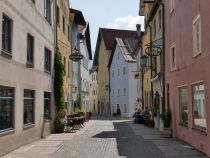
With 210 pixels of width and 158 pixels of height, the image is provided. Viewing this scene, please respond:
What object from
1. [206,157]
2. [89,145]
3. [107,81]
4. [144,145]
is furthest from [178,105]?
[107,81]

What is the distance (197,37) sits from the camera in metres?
15.8

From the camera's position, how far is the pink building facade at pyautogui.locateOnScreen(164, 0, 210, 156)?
14.2 metres

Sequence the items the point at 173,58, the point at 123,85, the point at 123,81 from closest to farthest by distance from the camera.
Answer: the point at 173,58 < the point at 123,81 < the point at 123,85

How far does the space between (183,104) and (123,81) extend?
42358 millimetres

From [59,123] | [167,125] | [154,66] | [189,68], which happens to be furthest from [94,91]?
[189,68]

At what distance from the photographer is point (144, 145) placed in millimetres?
17844

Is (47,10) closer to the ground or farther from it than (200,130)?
farther from it

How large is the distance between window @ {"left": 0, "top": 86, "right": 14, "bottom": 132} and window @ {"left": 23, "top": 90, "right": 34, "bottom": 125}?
2077mm

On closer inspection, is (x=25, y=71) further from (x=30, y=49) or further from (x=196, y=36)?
(x=196, y=36)

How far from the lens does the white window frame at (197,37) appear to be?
49.4 feet

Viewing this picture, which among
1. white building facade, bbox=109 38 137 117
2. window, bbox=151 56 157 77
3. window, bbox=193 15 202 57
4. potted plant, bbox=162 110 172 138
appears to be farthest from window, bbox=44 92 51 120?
white building facade, bbox=109 38 137 117

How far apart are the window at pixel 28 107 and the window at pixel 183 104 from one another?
21.4 ft

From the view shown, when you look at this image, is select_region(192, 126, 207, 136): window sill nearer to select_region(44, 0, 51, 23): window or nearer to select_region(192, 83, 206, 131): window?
select_region(192, 83, 206, 131): window

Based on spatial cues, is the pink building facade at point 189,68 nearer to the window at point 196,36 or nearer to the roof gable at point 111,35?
the window at point 196,36
